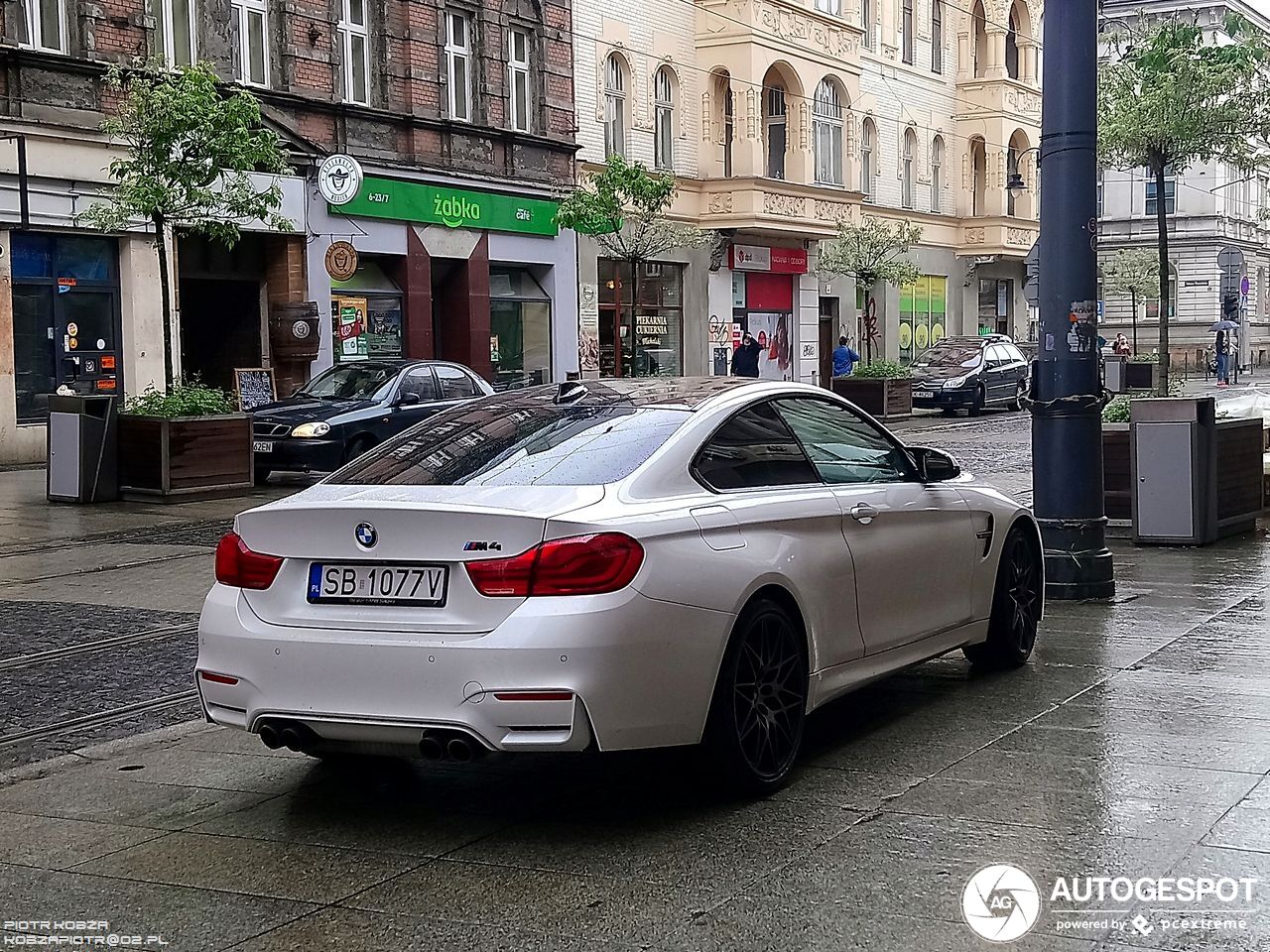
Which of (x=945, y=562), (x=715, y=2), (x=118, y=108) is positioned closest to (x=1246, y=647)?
(x=945, y=562)

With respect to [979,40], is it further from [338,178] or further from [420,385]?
[420,385]

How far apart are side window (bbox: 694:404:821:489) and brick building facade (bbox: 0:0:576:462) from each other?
18.0 metres

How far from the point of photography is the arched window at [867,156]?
149ft

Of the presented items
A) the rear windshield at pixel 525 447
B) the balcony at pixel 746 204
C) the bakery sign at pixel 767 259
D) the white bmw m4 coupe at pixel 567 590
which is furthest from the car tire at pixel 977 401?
the rear windshield at pixel 525 447

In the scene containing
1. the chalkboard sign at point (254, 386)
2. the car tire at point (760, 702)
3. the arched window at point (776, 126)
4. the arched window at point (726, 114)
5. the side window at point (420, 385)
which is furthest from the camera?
the arched window at point (776, 126)

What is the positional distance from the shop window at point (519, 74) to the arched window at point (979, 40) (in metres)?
22.6

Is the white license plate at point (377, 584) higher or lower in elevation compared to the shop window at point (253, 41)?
lower

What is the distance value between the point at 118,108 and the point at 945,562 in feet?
62.9

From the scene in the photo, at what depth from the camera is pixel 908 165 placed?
1901 inches

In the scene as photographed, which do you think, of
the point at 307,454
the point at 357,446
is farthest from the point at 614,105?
the point at 307,454

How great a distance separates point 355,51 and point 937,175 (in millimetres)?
25499

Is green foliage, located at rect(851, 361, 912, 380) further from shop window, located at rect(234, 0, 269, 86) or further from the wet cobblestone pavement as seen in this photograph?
the wet cobblestone pavement

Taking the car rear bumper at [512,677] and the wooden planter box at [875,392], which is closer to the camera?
the car rear bumper at [512,677]

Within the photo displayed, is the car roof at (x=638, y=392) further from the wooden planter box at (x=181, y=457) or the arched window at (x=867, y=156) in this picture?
the arched window at (x=867, y=156)
